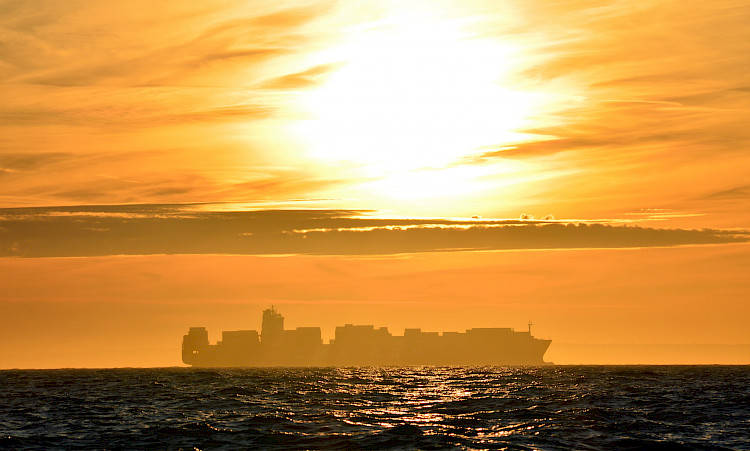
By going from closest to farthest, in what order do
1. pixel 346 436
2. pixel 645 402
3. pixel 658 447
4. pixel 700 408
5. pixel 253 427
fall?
1. pixel 658 447
2. pixel 346 436
3. pixel 253 427
4. pixel 700 408
5. pixel 645 402

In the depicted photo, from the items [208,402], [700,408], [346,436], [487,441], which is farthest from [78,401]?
[700,408]

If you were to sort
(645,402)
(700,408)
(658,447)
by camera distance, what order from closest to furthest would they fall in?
(658,447) → (700,408) → (645,402)

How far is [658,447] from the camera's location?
4203cm

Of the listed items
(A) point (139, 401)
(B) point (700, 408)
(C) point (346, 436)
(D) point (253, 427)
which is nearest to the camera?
(C) point (346, 436)

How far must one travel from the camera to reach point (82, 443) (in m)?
43.9

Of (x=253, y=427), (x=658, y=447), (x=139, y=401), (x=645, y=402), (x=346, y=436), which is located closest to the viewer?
(x=658, y=447)

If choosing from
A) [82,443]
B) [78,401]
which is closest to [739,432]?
[82,443]

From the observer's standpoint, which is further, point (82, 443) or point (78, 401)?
point (78, 401)

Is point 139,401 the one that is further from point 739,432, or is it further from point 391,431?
point 739,432

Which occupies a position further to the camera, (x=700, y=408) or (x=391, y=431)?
(x=700, y=408)

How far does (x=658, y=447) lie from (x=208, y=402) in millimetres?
41151

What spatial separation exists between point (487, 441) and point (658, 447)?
28.5 feet

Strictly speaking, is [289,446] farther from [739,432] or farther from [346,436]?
[739,432]

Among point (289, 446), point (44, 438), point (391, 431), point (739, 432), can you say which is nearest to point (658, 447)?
point (739, 432)
